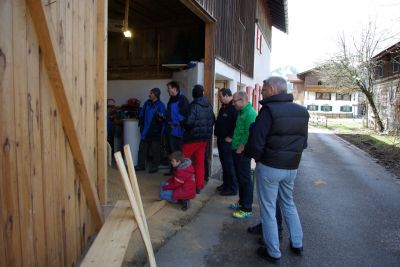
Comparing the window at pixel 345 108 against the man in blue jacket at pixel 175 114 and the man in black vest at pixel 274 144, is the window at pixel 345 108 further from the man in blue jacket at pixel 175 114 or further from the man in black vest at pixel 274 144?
the man in black vest at pixel 274 144

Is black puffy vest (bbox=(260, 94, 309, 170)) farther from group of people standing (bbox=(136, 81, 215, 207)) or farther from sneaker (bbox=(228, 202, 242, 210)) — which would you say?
sneaker (bbox=(228, 202, 242, 210))

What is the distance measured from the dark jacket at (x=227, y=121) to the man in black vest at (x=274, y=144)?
2.00 m

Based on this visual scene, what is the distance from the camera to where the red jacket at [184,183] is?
4.96m

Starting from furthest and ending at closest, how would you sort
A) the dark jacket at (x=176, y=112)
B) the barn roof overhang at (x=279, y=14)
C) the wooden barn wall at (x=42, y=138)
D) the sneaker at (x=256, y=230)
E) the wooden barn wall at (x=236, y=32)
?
the barn roof overhang at (x=279, y=14), the wooden barn wall at (x=236, y=32), the dark jacket at (x=176, y=112), the sneaker at (x=256, y=230), the wooden barn wall at (x=42, y=138)

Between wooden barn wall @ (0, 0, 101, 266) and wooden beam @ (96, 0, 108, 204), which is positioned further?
wooden beam @ (96, 0, 108, 204)

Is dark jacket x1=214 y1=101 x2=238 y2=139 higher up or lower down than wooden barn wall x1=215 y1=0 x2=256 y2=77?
lower down

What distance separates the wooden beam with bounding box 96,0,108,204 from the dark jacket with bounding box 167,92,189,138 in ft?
10.0

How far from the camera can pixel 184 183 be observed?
5.06 m

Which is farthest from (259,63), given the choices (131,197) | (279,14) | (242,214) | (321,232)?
(131,197)

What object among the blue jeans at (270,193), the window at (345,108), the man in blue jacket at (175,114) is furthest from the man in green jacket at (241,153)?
the window at (345,108)

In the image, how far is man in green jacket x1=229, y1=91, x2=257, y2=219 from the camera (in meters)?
4.97

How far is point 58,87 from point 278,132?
83.0 inches

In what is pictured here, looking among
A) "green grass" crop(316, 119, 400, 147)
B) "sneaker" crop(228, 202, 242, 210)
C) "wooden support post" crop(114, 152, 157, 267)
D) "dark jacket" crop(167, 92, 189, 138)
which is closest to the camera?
"wooden support post" crop(114, 152, 157, 267)

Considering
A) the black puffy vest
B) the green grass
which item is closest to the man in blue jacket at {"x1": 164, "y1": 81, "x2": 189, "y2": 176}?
the black puffy vest
